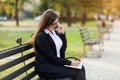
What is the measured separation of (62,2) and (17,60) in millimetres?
44592

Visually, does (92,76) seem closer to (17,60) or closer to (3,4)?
(17,60)

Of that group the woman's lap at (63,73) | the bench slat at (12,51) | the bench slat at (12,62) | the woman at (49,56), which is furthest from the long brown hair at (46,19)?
the woman's lap at (63,73)

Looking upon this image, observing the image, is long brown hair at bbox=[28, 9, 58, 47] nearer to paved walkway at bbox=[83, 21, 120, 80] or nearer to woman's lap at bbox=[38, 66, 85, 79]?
woman's lap at bbox=[38, 66, 85, 79]

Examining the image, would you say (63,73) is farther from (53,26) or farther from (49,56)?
(53,26)

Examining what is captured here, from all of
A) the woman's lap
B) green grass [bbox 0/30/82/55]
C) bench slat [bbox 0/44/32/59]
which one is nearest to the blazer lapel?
the woman's lap

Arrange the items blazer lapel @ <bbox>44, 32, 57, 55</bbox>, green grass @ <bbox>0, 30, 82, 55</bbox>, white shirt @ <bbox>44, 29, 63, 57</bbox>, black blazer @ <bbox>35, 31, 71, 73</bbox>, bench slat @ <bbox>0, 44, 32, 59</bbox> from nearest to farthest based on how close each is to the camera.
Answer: bench slat @ <bbox>0, 44, 32, 59</bbox>, black blazer @ <bbox>35, 31, 71, 73</bbox>, blazer lapel @ <bbox>44, 32, 57, 55</bbox>, white shirt @ <bbox>44, 29, 63, 57</bbox>, green grass @ <bbox>0, 30, 82, 55</bbox>

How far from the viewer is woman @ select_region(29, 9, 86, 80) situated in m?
7.36

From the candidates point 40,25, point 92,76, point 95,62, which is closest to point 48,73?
point 40,25

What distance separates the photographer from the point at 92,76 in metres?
11.2

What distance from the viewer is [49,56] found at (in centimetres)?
734

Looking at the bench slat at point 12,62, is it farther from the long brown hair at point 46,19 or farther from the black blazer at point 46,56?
the long brown hair at point 46,19

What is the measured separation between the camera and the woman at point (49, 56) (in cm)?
736

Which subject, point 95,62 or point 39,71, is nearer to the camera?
point 39,71

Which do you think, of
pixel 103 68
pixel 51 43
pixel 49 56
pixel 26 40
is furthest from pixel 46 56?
pixel 26 40
